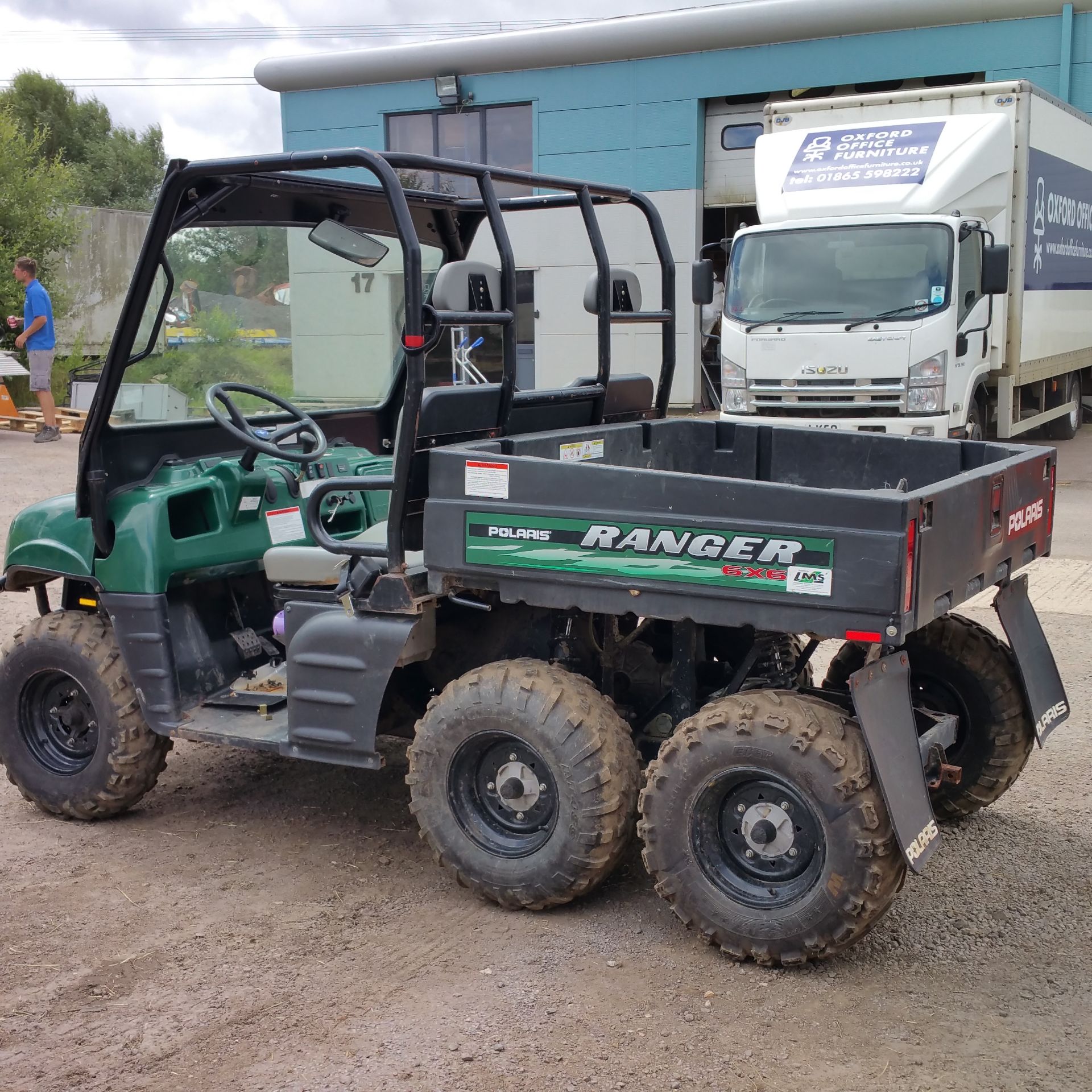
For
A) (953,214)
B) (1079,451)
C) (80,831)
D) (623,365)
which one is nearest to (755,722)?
(80,831)

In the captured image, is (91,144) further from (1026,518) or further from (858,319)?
(1026,518)

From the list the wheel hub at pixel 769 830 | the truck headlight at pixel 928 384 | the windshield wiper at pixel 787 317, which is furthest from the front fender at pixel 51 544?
the truck headlight at pixel 928 384

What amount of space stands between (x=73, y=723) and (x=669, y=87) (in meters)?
16.8

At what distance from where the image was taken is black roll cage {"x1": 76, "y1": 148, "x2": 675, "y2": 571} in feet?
12.6


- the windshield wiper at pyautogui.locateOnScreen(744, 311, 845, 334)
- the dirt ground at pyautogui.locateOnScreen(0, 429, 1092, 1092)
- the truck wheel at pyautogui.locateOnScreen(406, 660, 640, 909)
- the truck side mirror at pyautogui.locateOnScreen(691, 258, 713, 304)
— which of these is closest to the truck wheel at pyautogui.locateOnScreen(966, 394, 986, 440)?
the windshield wiper at pyautogui.locateOnScreen(744, 311, 845, 334)

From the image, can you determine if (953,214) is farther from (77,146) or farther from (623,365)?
(77,146)

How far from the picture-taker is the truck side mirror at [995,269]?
Result: 11336 mm

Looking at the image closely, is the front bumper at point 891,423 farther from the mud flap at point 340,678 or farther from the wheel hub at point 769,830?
Result: the wheel hub at point 769,830

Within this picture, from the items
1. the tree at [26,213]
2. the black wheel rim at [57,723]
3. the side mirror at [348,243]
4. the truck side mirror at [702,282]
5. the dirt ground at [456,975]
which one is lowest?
the dirt ground at [456,975]

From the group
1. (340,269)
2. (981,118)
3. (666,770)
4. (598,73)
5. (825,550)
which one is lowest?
(666,770)

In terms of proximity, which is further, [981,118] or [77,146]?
[77,146]

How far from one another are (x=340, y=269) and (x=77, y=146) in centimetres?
5284

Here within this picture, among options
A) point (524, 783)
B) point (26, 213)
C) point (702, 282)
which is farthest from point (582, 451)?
point (26, 213)

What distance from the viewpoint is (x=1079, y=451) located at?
1614 cm
